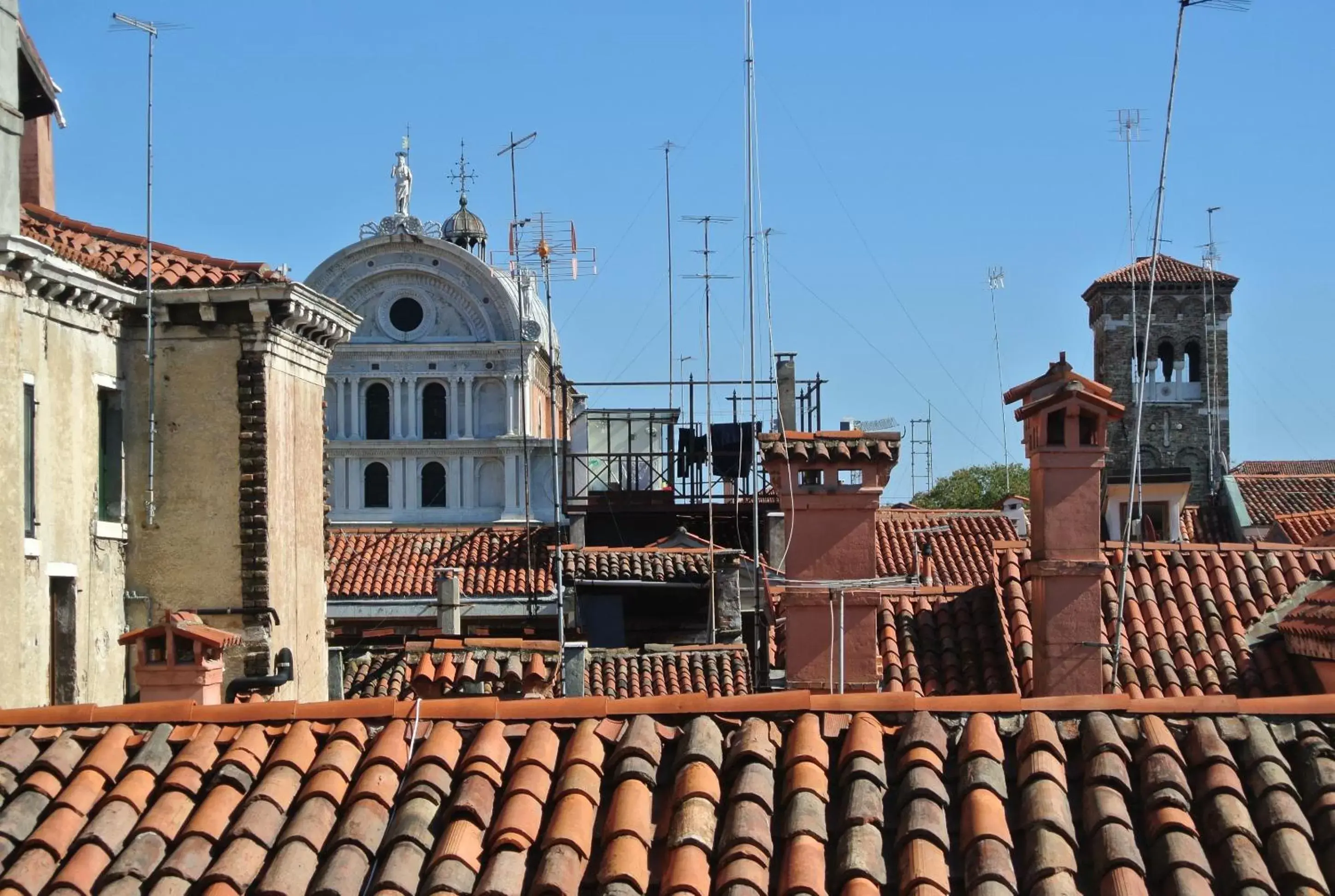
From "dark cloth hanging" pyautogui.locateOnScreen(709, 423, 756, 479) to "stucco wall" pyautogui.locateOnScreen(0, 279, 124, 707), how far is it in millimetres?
18837

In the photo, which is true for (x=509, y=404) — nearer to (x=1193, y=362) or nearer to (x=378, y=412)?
(x=378, y=412)

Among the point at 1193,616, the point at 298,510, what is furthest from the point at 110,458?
the point at 1193,616

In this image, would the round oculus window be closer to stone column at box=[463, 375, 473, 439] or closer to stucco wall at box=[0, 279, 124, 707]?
stone column at box=[463, 375, 473, 439]

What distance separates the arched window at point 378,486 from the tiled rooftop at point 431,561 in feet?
36.7

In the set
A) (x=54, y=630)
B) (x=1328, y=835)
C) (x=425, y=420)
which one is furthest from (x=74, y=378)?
(x=425, y=420)

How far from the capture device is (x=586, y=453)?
34.2 metres

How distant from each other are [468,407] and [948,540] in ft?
55.3

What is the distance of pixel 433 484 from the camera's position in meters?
43.2

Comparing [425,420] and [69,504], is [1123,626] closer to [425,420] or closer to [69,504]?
[69,504]

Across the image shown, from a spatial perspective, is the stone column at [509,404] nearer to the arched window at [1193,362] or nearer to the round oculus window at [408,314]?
the round oculus window at [408,314]

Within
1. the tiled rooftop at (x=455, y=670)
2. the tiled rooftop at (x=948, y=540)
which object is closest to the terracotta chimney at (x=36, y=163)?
the tiled rooftop at (x=455, y=670)

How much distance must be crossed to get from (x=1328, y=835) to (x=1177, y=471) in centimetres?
1783

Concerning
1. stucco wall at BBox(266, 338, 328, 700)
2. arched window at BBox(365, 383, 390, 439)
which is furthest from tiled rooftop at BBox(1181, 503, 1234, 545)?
arched window at BBox(365, 383, 390, 439)

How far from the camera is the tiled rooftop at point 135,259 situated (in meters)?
15.7
